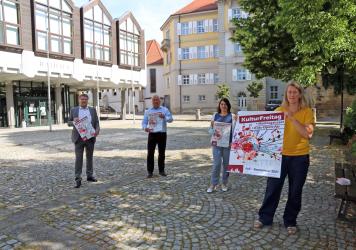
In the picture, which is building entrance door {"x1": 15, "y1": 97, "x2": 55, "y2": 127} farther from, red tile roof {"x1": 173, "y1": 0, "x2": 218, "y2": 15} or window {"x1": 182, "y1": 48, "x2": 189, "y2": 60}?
red tile roof {"x1": 173, "y1": 0, "x2": 218, "y2": 15}

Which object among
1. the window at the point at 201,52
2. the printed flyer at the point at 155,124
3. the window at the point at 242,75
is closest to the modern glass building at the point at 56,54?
the window at the point at 201,52

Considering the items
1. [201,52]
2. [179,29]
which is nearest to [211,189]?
[201,52]

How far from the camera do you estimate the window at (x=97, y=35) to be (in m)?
30.4

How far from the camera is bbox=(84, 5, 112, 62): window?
3041 centimetres

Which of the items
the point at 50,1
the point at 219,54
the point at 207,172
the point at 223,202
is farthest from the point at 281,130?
the point at 219,54

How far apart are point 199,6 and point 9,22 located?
29.9m

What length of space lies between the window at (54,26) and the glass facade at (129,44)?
690 cm

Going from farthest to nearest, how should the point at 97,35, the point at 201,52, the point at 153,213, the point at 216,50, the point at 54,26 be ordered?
1. the point at 201,52
2. the point at 216,50
3. the point at 97,35
4. the point at 54,26
5. the point at 153,213

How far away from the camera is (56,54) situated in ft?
87.6

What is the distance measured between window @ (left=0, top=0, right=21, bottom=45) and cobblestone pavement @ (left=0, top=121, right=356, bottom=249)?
1862 cm

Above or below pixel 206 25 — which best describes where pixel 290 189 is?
below

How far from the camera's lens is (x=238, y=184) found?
21.2ft

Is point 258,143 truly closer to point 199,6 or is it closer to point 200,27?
point 200,27

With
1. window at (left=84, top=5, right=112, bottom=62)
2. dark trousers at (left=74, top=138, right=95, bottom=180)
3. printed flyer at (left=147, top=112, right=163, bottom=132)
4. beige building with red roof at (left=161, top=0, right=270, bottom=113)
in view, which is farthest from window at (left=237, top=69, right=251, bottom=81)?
dark trousers at (left=74, top=138, right=95, bottom=180)
